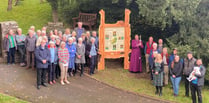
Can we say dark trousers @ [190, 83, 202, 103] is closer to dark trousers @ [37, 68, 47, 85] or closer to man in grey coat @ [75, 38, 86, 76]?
man in grey coat @ [75, 38, 86, 76]

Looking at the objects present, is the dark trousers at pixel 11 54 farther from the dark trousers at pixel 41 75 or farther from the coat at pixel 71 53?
the coat at pixel 71 53

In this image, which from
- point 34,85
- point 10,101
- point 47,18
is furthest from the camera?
point 47,18

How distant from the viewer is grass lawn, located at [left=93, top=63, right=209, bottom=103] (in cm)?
1055

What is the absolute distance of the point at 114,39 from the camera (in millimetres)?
13055

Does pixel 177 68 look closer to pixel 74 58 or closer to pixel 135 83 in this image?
pixel 135 83

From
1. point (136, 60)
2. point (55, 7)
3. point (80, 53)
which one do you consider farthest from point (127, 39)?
point (55, 7)

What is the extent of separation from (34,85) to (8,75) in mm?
1402

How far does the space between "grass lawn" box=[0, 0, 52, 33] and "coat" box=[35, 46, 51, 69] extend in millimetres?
8199

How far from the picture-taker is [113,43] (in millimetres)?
13055

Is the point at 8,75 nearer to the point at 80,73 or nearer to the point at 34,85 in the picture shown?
the point at 34,85

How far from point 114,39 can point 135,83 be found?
2423 mm

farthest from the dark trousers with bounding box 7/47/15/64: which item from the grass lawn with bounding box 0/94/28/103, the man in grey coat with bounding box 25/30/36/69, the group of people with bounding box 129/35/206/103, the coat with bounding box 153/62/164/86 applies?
the coat with bounding box 153/62/164/86

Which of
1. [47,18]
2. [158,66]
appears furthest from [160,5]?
[47,18]

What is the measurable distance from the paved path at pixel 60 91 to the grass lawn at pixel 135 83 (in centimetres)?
48
